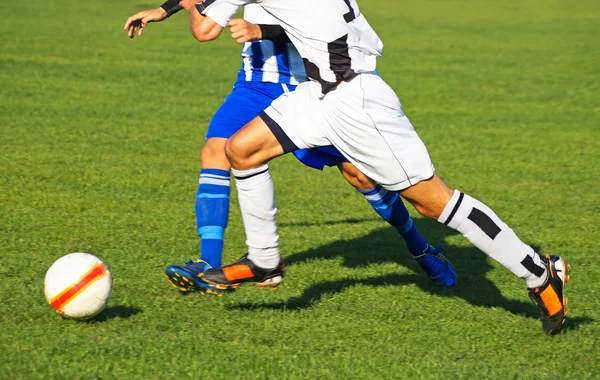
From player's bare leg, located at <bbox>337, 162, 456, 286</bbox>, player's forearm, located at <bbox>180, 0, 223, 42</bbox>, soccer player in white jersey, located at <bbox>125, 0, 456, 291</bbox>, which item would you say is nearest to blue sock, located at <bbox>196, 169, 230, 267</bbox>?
soccer player in white jersey, located at <bbox>125, 0, 456, 291</bbox>

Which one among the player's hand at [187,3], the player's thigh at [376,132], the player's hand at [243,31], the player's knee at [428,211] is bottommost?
the player's knee at [428,211]

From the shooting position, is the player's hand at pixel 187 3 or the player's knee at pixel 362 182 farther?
the player's knee at pixel 362 182

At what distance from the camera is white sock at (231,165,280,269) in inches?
207

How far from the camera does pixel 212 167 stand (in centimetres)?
594

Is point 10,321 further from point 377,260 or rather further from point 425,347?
point 377,260

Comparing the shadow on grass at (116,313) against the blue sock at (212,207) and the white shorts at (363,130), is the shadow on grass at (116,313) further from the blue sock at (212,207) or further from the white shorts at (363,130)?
the white shorts at (363,130)

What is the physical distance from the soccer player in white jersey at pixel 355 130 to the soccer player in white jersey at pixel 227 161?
44 cm

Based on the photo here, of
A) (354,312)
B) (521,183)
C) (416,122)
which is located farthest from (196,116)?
(354,312)

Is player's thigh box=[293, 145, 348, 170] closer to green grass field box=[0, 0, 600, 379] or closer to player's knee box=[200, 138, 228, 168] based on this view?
player's knee box=[200, 138, 228, 168]

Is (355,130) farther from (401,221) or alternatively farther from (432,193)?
(401,221)

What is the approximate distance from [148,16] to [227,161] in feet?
3.51

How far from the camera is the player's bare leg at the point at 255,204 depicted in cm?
514

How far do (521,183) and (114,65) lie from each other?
805 cm

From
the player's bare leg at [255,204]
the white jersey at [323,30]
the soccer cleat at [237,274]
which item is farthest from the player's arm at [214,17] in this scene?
the soccer cleat at [237,274]
